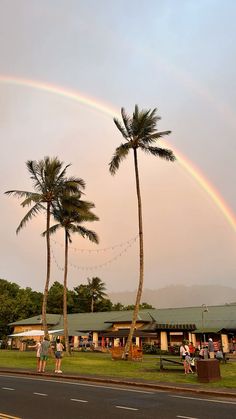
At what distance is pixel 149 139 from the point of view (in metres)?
32.6

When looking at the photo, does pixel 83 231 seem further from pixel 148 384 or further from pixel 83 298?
pixel 83 298

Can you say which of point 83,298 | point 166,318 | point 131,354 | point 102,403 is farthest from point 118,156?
point 83,298

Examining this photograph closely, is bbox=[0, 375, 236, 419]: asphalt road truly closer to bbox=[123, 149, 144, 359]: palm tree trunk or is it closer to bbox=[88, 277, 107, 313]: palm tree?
bbox=[123, 149, 144, 359]: palm tree trunk

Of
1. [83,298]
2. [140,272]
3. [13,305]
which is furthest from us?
[83,298]

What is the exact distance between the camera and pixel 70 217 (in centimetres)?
3856

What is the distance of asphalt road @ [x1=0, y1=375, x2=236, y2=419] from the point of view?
402 inches

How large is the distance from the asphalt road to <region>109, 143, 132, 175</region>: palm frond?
18875 mm

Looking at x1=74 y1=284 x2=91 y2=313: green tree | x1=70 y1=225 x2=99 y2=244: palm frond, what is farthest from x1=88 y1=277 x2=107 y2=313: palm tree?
x1=70 y1=225 x2=99 y2=244: palm frond

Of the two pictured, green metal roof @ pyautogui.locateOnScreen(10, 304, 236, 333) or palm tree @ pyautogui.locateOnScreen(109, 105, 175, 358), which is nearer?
palm tree @ pyautogui.locateOnScreen(109, 105, 175, 358)

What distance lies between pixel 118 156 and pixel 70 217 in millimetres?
9096

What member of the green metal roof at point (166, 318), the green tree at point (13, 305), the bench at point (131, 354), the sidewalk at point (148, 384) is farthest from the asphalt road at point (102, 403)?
the green tree at point (13, 305)

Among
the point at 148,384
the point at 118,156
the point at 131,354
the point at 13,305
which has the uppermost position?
the point at 118,156

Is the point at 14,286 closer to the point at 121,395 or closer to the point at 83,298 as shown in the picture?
the point at 83,298

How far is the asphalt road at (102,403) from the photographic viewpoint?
33.5 feet
